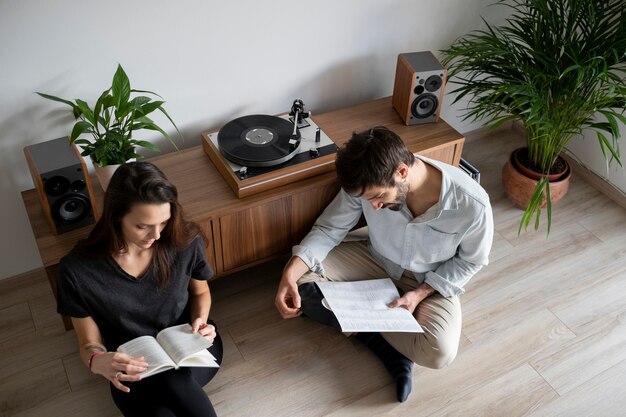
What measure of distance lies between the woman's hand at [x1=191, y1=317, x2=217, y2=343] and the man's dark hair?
60 cm

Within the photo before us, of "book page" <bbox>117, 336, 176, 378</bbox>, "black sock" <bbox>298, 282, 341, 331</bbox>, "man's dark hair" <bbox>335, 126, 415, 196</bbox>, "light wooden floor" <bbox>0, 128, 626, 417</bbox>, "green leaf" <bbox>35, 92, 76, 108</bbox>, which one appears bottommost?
"light wooden floor" <bbox>0, 128, 626, 417</bbox>

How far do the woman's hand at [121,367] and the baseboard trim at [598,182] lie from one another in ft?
7.64

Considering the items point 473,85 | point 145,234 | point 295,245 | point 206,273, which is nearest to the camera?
point 145,234

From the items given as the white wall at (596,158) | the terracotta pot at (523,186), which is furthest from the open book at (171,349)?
the white wall at (596,158)

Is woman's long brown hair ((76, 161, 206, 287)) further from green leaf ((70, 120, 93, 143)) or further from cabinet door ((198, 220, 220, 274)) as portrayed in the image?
green leaf ((70, 120, 93, 143))

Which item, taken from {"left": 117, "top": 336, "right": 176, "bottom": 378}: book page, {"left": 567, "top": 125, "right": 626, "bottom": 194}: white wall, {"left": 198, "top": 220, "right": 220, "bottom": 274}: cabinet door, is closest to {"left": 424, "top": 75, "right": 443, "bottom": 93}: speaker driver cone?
{"left": 567, "top": 125, "right": 626, "bottom": 194}: white wall

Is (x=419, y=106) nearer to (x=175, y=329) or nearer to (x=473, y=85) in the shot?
(x=473, y=85)

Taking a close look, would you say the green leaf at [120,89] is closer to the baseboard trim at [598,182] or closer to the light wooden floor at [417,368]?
the light wooden floor at [417,368]

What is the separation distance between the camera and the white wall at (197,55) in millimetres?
2025

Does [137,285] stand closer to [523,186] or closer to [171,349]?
[171,349]

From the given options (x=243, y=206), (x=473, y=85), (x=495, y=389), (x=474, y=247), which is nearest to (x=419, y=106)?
(x=473, y=85)

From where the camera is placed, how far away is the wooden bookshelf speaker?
247 centimetres

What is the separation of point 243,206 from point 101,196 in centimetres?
50

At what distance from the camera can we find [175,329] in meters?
1.93
